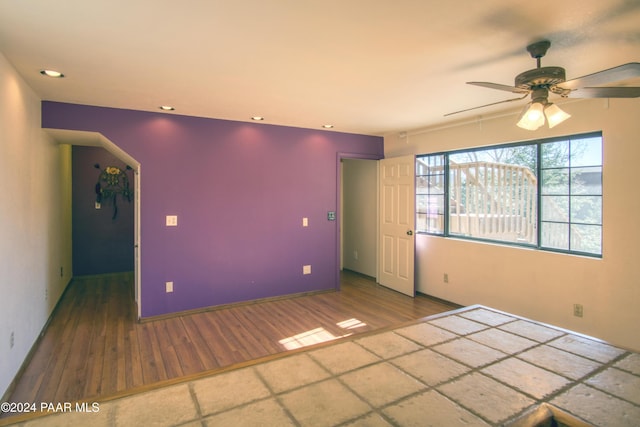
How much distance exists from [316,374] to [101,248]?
239 inches

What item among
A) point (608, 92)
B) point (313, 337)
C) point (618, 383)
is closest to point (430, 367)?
point (618, 383)

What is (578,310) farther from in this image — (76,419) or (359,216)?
(76,419)

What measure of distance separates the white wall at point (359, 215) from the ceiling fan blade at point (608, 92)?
353 cm

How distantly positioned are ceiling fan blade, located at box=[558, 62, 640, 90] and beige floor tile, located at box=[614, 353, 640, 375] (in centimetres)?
128

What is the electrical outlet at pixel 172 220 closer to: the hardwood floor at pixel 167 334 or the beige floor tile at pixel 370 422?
the hardwood floor at pixel 167 334

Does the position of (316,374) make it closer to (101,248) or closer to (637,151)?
(637,151)

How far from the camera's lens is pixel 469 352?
1.50 meters

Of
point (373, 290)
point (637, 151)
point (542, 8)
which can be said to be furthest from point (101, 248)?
point (637, 151)

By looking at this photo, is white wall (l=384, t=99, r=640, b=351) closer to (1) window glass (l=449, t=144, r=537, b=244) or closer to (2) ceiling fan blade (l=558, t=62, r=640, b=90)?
(1) window glass (l=449, t=144, r=537, b=244)

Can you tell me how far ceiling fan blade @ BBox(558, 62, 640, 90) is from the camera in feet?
5.41

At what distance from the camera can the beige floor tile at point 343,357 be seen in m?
1.37

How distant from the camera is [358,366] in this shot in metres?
1.37

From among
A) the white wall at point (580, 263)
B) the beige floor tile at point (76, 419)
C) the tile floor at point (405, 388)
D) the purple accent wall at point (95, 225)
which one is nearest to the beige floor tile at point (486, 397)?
the tile floor at point (405, 388)

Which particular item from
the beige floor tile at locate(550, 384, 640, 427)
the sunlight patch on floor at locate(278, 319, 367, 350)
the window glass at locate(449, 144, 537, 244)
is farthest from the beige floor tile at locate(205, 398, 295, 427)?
the window glass at locate(449, 144, 537, 244)
